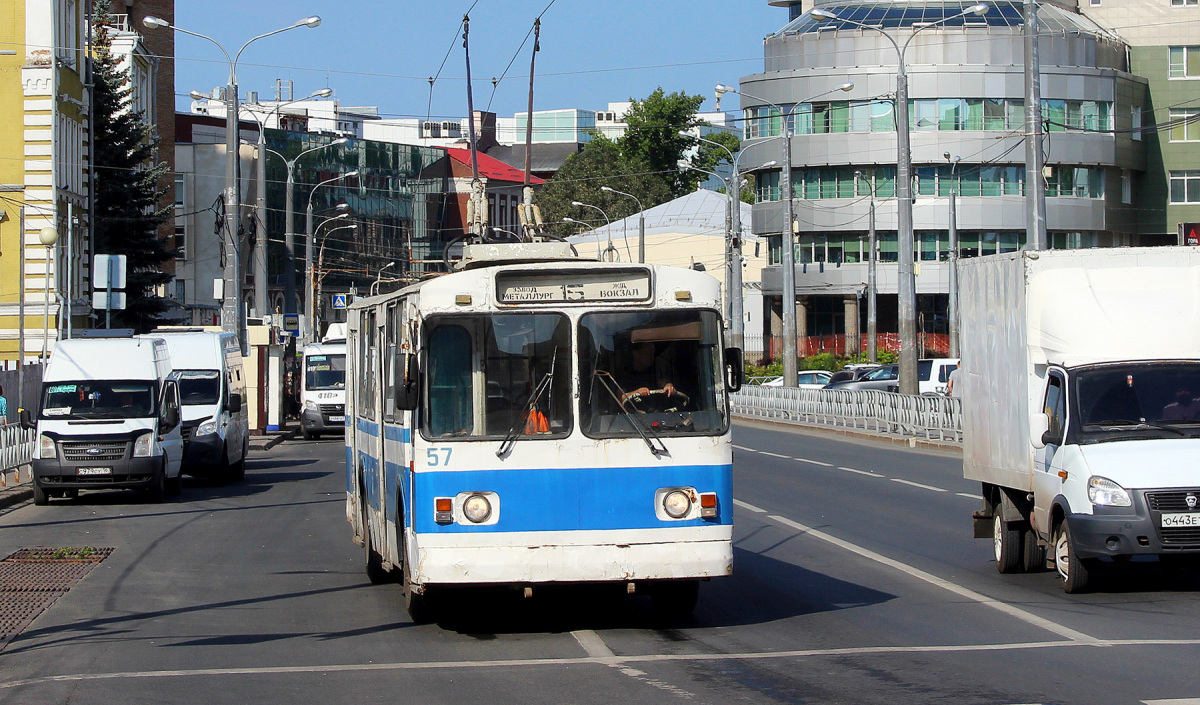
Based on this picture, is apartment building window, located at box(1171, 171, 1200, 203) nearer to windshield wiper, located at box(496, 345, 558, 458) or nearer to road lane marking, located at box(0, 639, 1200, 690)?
road lane marking, located at box(0, 639, 1200, 690)

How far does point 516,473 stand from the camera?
9336 mm

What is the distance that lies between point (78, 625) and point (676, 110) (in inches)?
4041

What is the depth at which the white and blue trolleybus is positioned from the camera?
365 inches

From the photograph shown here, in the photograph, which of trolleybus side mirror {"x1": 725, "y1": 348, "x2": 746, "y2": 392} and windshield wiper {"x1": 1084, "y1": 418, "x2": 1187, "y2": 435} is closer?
trolleybus side mirror {"x1": 725, "y1": 348, "x2": 746, "y2": 392}

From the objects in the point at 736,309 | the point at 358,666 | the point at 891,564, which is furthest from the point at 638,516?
the point at 736,309

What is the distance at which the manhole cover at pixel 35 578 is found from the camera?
430 inches

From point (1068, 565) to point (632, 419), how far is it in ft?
12.7

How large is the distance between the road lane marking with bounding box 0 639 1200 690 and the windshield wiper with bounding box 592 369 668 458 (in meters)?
1.33

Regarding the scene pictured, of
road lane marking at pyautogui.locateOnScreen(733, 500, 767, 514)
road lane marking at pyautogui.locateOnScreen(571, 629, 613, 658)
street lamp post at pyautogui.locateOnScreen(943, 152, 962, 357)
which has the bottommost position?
road lane marking at pyautogui.locateOnScreen(571, 629, 613, 658)

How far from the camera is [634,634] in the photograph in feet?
31.8

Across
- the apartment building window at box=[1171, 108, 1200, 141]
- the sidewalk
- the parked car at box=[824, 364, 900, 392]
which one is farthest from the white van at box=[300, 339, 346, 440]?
the apartment building window at box=[1171, 108, 1200, 141]

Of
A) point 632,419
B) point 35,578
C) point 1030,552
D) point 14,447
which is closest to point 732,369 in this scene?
point 632,419

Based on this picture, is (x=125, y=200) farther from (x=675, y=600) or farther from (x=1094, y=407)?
(x=1094, y=407)

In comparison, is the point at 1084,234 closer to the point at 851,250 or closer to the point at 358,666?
the point at 851,250
